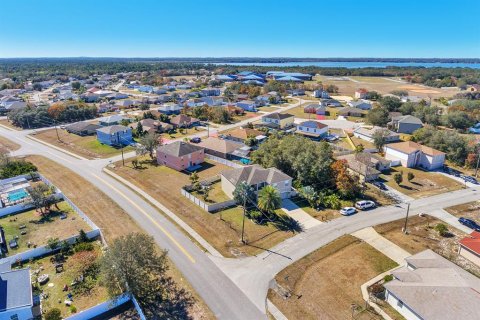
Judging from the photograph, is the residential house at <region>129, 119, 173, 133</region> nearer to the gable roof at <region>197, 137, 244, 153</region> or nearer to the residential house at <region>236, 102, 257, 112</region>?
the gable roof at <region>197, 137, 244, 153</region>

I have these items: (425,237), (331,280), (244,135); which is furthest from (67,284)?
(244,135)

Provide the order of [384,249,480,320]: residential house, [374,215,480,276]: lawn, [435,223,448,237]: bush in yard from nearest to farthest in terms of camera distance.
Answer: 1. [384,249,480,320]: residential house
2. [374,215,480,276]: lawn
3. [435,223,448,237]: bush in yard

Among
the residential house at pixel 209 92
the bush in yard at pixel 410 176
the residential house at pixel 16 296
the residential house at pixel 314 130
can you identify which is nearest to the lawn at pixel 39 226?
the residential house at pixel 16 296

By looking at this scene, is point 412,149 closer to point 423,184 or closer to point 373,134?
point 423,184

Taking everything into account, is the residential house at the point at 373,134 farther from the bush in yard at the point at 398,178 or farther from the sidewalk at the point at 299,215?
the sidewalk at the point at 299,215

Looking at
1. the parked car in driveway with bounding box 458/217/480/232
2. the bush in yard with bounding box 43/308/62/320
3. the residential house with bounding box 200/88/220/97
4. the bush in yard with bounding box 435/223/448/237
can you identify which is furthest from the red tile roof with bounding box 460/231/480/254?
the residential house with bounding box 200/88/220/97

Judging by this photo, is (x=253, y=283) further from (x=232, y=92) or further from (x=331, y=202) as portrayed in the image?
(x=232, y=92)
